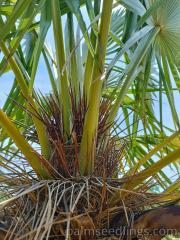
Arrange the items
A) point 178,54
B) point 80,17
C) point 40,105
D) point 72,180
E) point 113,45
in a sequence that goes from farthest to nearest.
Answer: point 113,45, point 178,54, point 40,105, point 72,180, point 80,17

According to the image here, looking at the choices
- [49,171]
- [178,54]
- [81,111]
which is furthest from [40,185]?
[178,54]

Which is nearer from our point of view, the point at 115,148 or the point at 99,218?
the point at 99,218

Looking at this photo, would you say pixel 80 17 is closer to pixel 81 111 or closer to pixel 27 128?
pixel 81 111

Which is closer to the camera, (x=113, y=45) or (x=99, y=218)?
(x=99, y=218)

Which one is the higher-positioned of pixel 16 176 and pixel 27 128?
pixel 27 128

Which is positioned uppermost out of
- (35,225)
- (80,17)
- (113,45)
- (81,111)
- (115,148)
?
(113,45)

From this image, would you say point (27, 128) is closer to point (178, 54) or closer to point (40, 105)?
point (40, 105)

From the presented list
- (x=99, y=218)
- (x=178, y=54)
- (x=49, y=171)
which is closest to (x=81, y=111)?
(x=49, y=171)

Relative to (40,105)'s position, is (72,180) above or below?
below

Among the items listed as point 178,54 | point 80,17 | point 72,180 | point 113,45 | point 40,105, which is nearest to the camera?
point 80,17
